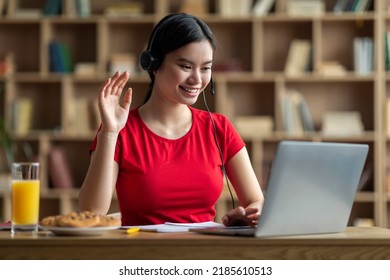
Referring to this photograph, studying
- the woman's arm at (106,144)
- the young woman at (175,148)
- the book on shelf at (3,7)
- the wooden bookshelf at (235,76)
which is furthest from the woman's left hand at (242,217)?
the book on shelf at (3,7)

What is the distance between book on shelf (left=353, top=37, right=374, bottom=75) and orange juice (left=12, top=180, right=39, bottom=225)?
350 cm

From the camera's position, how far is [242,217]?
5.89ft

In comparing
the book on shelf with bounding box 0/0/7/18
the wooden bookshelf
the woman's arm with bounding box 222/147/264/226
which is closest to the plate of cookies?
the woman's arm with bounding box 222/147/264/226

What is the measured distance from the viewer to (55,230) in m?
1.55

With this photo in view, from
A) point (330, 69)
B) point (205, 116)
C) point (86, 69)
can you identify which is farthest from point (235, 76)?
point (205, 116)

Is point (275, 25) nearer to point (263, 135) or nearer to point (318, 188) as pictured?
point (263, 135)

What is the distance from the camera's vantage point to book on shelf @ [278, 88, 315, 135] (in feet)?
16.0

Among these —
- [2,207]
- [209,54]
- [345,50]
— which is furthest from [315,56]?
[209,54]

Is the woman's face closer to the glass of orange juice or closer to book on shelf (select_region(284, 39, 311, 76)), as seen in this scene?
the glass of orange juice

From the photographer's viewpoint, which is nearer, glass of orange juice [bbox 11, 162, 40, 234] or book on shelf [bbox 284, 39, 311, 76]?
glass of orange juice [bbox 11, 162, 40, 234]

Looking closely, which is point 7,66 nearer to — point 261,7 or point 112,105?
point 261,7

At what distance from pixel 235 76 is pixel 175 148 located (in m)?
2.76

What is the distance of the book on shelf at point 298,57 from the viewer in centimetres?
491

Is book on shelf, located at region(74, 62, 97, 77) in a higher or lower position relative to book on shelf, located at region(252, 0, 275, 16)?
lower
